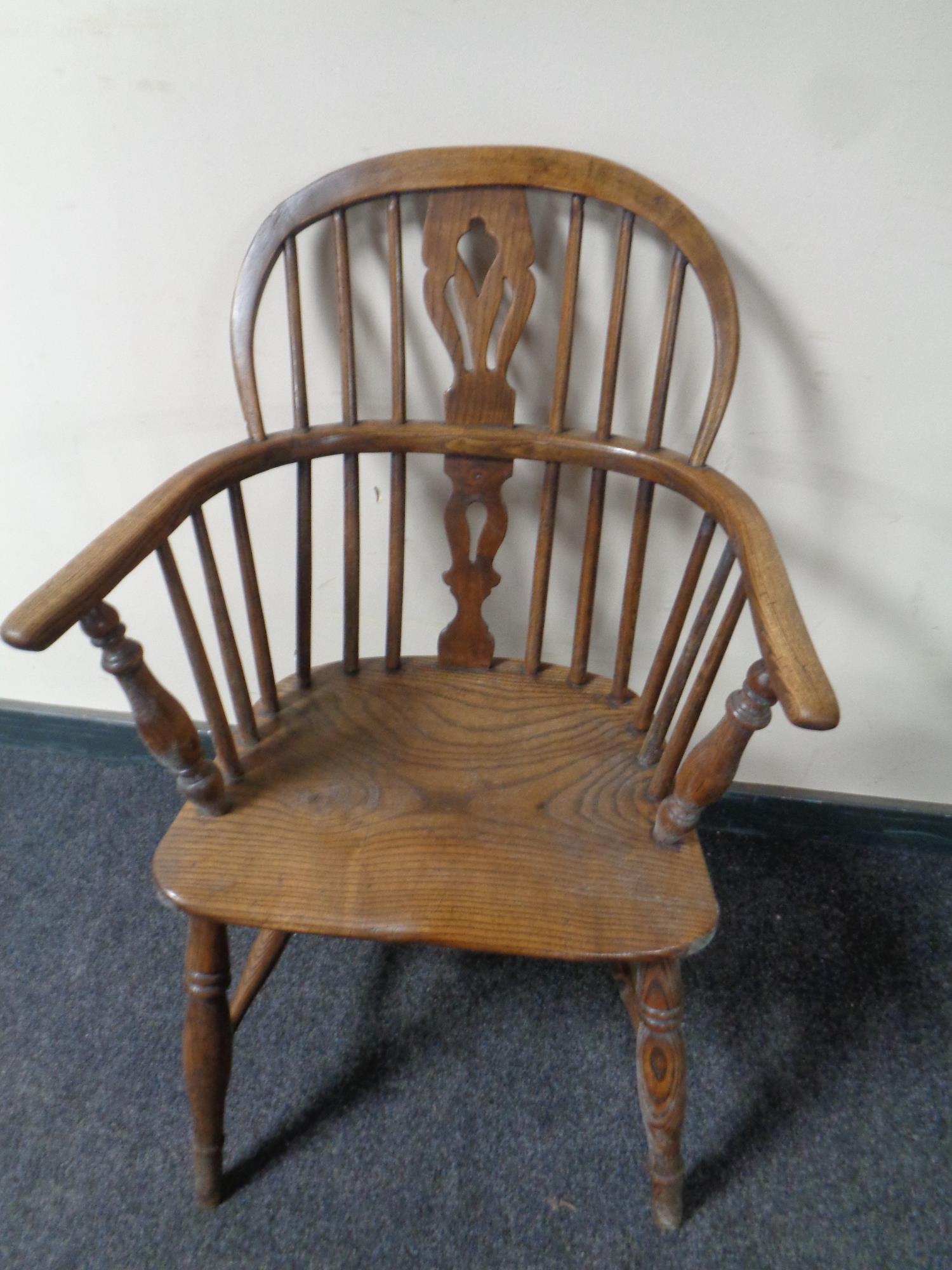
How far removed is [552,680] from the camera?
969mm

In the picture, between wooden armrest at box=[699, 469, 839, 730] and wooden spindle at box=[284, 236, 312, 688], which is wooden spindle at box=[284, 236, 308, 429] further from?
wooden armrest at box=[699, 469, 839, 730]

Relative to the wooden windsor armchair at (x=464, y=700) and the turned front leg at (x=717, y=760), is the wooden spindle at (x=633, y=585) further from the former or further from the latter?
the turned front leg at (x=717, y=760)

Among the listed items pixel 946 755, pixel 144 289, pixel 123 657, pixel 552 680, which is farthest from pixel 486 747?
pixel 946 755

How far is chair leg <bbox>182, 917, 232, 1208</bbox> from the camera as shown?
2.53 ft

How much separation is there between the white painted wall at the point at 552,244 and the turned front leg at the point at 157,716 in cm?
45

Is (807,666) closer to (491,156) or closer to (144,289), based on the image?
(491,156)

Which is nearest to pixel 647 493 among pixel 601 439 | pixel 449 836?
pixel 601 439

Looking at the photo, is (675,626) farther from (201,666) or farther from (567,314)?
(201,666)

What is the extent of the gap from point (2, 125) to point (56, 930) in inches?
40.0

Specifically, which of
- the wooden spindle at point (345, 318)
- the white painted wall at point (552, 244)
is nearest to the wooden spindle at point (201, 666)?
the wooden spindle at point (345, 318)

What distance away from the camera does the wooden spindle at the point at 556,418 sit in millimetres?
792

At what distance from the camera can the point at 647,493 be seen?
2.82 feet

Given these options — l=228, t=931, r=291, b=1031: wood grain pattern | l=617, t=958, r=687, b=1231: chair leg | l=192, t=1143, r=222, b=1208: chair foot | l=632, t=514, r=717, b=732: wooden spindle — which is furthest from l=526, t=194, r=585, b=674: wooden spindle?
l=192, t=1143, r=222, b=1208: chair foot

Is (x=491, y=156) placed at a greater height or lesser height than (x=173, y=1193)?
greater
